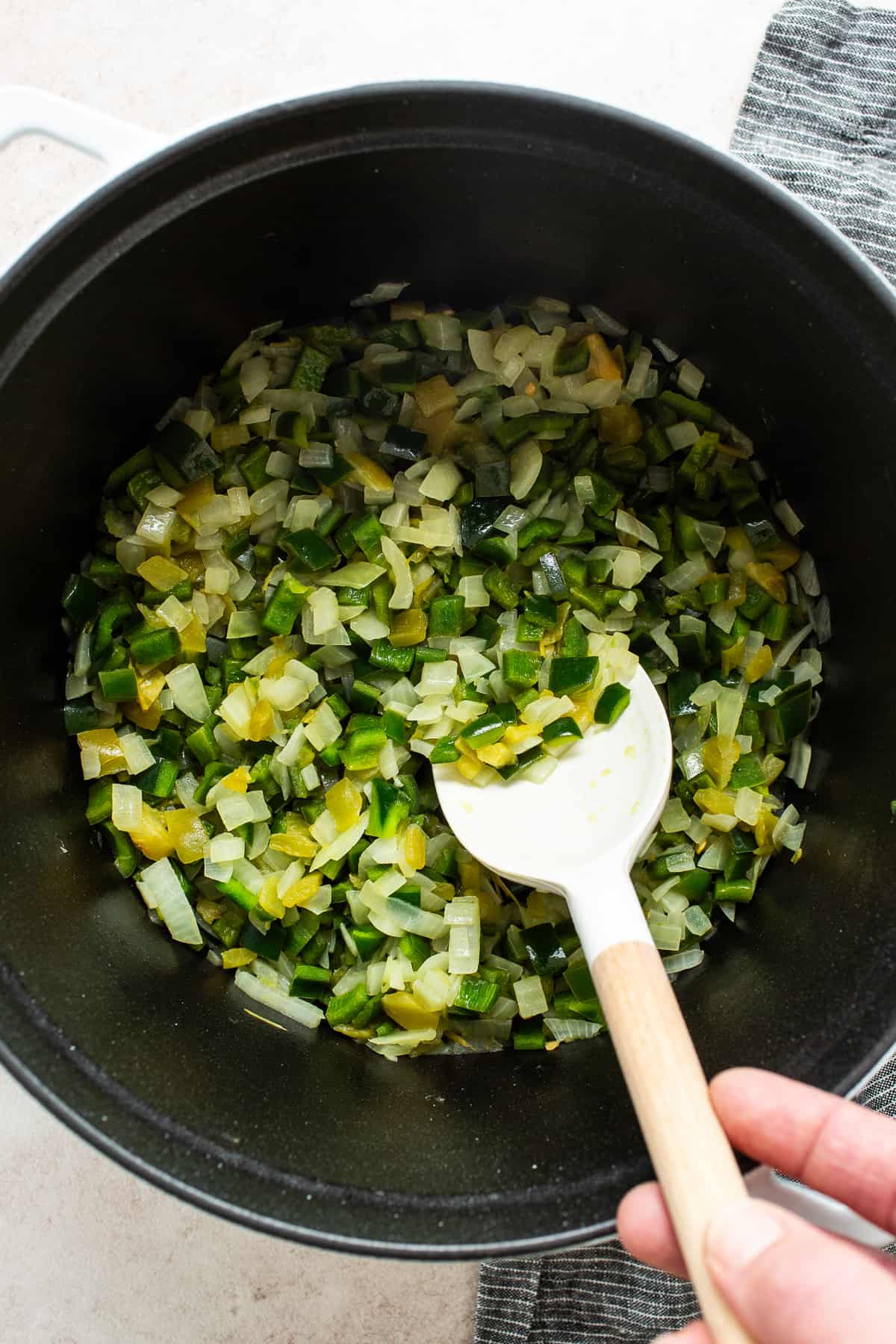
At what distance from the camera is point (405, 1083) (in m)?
1.32

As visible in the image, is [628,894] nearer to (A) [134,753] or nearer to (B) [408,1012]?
(B) [408,1012]

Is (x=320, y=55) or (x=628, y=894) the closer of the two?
(x=628, y=894)

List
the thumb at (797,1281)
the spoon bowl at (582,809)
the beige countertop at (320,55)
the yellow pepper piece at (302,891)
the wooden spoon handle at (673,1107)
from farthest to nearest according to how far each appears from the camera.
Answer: the beige countertop at (320,55), the yellow pepper piece at (302,891), the spoon bowl at (582,809), the wooden spoon handle at (673,1107), the thumb at (797,1281)

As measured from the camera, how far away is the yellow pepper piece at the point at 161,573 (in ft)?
4.61

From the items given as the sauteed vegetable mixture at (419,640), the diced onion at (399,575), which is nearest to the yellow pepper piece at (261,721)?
the sauteed vegetable mixture at (419,640)

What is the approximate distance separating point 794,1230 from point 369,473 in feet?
3.36

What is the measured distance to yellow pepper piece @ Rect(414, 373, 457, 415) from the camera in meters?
1.43

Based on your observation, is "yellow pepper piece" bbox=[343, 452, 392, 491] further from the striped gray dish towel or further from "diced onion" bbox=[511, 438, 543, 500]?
the striped gray dish towel

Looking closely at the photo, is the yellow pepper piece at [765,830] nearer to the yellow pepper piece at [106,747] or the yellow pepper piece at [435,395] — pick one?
the yellow pepper piece at [435,395]

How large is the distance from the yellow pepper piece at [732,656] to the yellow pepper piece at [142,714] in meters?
0.80

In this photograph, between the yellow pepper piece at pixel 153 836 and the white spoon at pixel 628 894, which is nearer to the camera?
the white spoon at pixel 628 894

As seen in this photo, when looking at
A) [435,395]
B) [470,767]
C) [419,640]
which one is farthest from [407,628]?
[435,395]

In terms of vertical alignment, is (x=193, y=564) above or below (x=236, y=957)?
above

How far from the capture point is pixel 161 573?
55.4 inches
